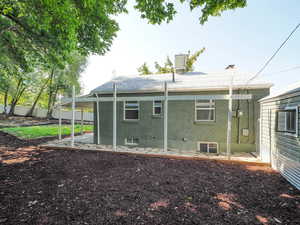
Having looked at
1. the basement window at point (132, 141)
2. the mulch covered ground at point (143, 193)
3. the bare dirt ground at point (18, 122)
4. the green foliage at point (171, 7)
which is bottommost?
the mulch covered ground at point (143, 193)

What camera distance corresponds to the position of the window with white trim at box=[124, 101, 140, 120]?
8.75 meters

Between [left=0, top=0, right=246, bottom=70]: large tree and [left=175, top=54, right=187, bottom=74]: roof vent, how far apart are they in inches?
203

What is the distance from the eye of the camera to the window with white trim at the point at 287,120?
385cm

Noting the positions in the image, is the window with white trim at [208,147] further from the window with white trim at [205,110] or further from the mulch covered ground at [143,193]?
the mulch covered ground at [143,193]

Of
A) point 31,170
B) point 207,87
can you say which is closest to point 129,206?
point 31,170

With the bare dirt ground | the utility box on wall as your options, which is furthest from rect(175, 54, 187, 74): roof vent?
the bare dirt ground

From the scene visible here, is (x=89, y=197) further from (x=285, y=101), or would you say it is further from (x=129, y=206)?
(x=285, y=101)

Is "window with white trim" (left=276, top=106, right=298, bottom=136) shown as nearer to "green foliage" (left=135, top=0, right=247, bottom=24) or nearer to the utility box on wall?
the utility box on wall

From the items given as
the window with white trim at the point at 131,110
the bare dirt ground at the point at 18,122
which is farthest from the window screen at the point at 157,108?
the bare dirt ground at the point at 18,122

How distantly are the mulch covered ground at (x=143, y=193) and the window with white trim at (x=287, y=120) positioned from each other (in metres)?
1.47

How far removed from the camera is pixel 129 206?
275 cm

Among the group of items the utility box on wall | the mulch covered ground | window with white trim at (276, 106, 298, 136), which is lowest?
the mulch covered ground

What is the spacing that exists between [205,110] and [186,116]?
43.4 inches

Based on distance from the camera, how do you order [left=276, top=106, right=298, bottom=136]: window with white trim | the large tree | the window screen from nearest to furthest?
[left=276, top=106, right=298, bottom=136]: window with white trim, the large tree, the window screen
